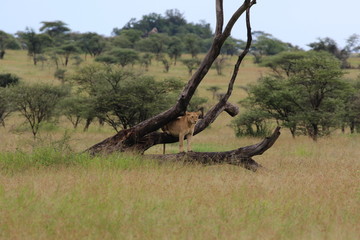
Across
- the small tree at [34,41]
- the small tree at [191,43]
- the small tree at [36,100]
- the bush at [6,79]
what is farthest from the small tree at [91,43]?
the small tree at [36,100]

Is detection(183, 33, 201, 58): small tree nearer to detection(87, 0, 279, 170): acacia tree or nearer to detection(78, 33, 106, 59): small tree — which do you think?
detection(78, 33, 106, 59): small tree

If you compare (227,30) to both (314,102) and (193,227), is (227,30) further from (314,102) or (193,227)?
(314,102)

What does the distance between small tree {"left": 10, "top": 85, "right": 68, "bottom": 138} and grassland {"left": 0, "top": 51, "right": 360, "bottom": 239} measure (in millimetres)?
14022

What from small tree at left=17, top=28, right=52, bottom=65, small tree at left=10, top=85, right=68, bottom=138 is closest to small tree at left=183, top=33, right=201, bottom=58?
small tree at left=17, top=28, right=52, bottom=65

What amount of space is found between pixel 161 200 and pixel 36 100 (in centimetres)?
1963

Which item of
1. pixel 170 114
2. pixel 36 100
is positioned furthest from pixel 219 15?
pixel 36 100

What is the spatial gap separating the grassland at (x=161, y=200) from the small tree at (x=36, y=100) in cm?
1402

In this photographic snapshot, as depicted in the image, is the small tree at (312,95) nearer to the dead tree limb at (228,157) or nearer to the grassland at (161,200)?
the grassland at (161,200)

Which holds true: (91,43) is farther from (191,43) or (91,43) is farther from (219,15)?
(219,15)

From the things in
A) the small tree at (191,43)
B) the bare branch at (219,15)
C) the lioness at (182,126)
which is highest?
the small tree at (191,43)

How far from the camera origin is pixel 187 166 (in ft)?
31.6

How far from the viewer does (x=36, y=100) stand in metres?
24.6

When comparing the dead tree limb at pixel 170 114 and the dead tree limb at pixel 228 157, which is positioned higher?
the dead tree limb at pixel 170 114

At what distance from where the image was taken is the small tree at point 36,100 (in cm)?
2362
